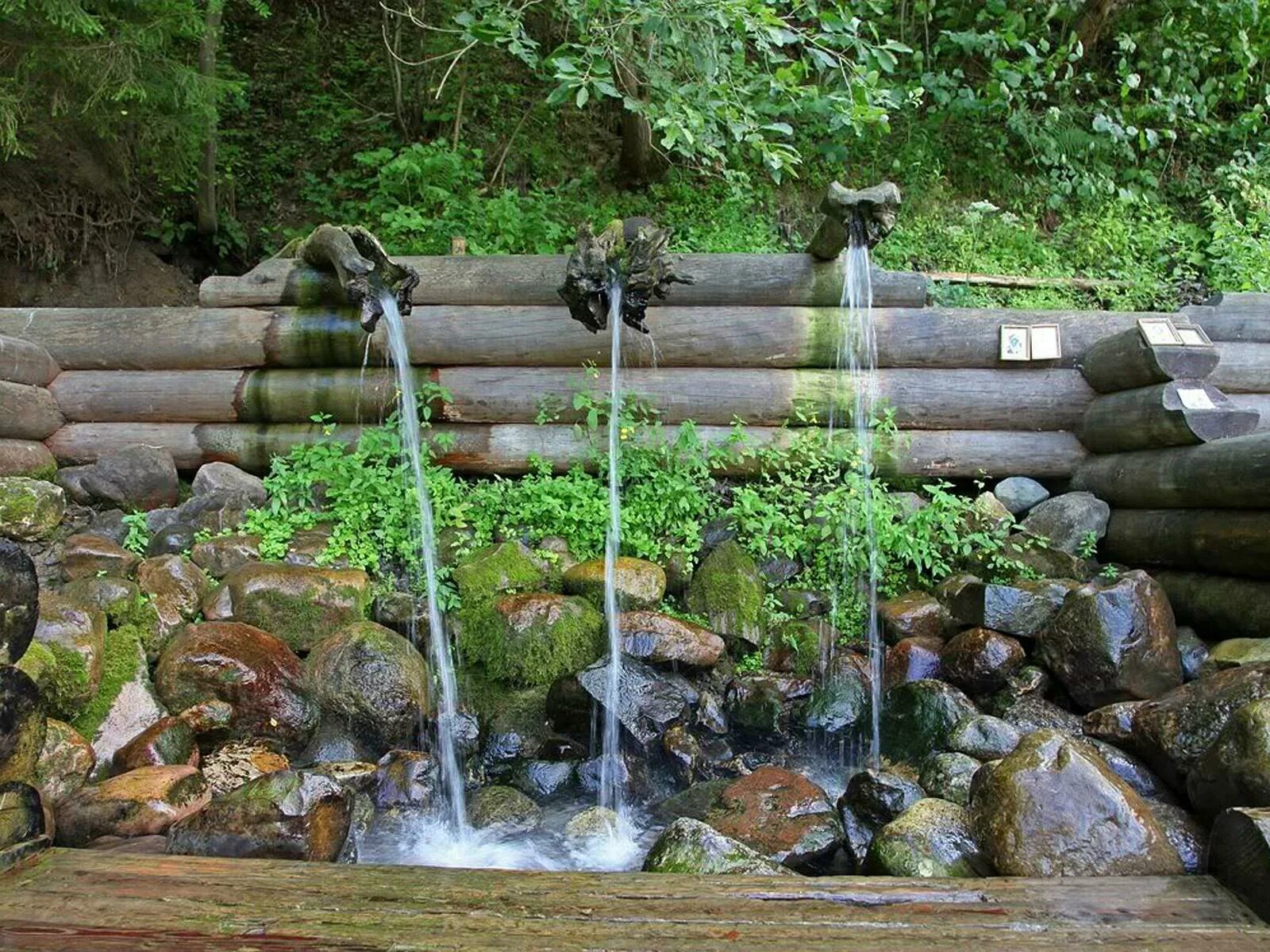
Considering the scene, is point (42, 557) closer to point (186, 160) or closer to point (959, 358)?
point (186, 160)

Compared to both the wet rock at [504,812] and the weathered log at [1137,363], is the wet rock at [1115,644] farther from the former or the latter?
the wet rock at [504,812]

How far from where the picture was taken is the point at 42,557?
229 inches

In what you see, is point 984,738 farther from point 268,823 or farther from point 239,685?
point 239,685

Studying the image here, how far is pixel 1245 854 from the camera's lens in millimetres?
2816

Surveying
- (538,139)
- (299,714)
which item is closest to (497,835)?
(299,714)

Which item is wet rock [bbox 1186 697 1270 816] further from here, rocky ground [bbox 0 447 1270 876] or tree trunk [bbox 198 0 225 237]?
tree trunk [bbox 198 0 225 237]

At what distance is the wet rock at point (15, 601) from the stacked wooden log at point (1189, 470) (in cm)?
617

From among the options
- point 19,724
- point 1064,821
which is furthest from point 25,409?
point 1064,821

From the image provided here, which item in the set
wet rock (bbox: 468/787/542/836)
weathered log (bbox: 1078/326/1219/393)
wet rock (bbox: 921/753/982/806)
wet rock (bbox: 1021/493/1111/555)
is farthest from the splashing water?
weathered log (bbox: 1078/326/1219/393)

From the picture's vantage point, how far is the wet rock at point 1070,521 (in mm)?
6375

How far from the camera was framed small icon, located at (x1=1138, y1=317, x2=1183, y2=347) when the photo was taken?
634cm

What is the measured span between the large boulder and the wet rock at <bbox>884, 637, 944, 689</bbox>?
136 centimetres

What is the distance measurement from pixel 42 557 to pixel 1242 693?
6.93m

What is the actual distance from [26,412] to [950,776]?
705 cm
